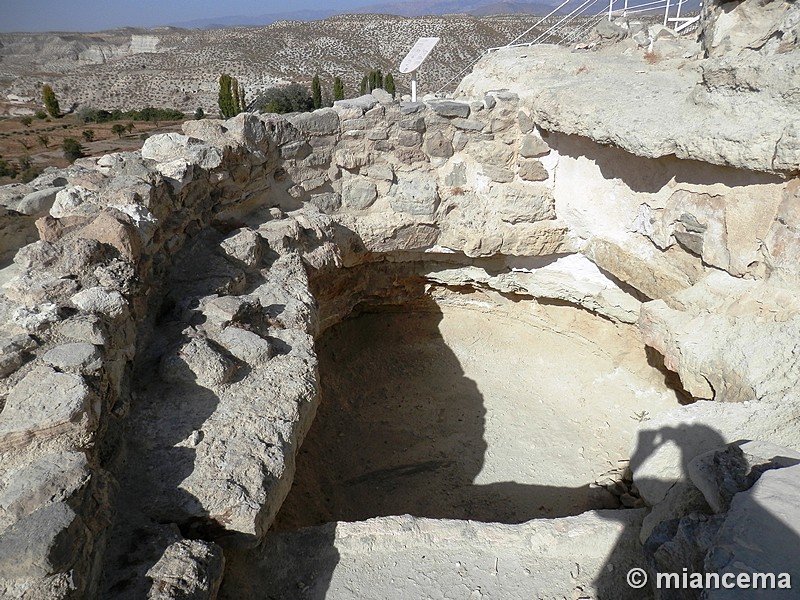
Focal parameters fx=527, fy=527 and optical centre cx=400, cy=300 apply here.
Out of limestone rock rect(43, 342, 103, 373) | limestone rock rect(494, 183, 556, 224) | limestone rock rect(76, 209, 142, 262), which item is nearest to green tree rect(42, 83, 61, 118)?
limestone rock rect(494, 183, 556, 224)

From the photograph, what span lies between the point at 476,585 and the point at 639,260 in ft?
11.6

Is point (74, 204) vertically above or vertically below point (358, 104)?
below

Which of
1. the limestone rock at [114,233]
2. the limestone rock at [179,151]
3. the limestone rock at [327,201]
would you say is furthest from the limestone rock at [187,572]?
the limestone rock at [327,201]

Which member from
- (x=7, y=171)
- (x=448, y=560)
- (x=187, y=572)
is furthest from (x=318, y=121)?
(x=7, y=171)

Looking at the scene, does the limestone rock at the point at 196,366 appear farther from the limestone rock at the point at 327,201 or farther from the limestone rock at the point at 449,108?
the limestone rock at the point at 449,108

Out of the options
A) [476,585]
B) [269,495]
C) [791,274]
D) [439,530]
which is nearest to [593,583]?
[476,585]

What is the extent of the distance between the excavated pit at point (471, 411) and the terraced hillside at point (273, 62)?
26152 mm

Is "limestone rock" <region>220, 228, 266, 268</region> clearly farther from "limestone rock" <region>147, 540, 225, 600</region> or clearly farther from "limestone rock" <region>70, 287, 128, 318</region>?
"limestone rock" <region>147, 540, 225, 600</region>

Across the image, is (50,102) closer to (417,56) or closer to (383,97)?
(417,56)

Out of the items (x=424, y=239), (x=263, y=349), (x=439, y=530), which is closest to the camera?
(x=439, y=530)

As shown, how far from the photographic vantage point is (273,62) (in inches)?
1513

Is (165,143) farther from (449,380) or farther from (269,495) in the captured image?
(449,380)

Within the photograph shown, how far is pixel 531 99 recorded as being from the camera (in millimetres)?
5246

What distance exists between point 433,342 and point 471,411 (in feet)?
3.80
